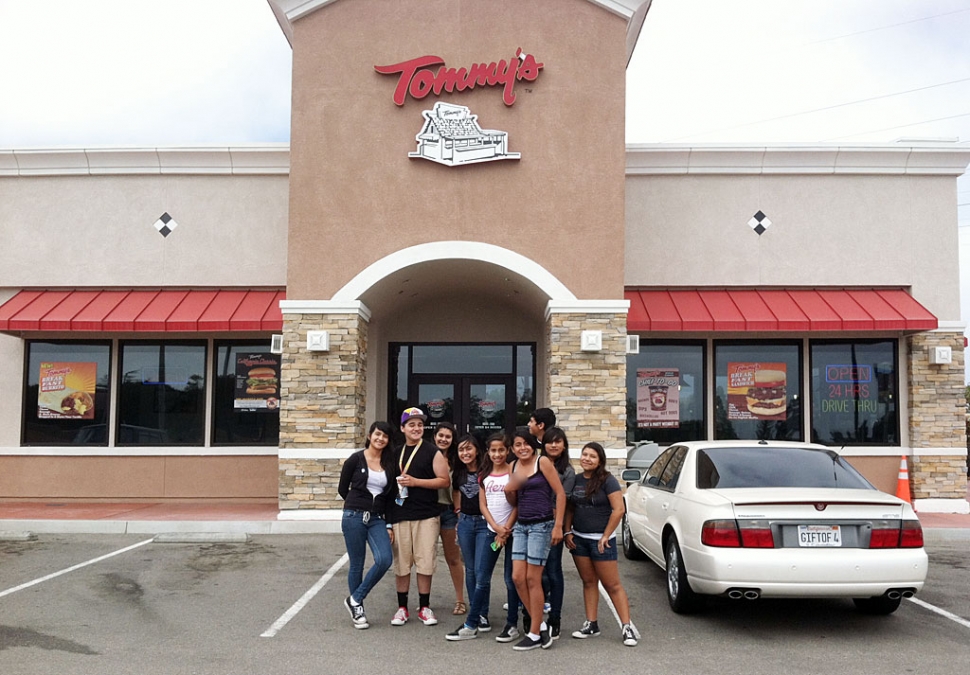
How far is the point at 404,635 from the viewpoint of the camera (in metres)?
6.91

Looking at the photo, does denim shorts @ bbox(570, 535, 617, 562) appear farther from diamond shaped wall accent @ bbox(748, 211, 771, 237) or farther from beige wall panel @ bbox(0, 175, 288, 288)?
diamond shaped wall accent @ bbox(748, 211, 771, 237)

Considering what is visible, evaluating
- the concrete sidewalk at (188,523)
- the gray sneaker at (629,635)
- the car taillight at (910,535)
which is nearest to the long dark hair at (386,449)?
the gray sneaker at (629,635)

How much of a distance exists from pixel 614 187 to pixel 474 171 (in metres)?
2.09

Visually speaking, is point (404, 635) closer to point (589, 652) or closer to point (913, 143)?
point (589, 652)

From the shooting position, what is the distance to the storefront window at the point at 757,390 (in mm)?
14969

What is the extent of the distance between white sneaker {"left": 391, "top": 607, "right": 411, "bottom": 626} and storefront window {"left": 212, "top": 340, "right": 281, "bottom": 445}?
8.18 m

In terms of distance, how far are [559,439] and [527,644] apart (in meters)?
1.55

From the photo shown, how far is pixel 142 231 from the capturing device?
15203mm

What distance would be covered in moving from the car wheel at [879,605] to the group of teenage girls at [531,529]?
92.0 inches

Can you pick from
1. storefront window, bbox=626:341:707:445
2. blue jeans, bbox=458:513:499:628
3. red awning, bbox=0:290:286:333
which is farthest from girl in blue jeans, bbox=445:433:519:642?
storefront window, bbox=626:341:707:445

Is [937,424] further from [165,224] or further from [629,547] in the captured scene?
[165,224]

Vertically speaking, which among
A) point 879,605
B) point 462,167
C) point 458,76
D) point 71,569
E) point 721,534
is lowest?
point 71,569

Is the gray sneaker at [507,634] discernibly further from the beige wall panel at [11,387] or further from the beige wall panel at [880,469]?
the beige wall panel at [11,387]

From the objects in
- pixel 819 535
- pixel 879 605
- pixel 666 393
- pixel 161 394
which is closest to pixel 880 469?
pixel 666 393
